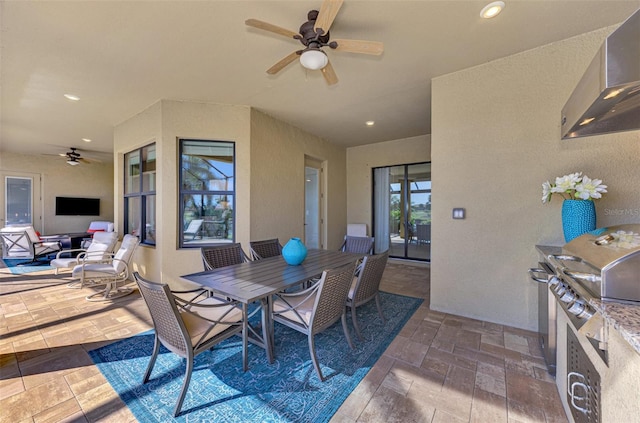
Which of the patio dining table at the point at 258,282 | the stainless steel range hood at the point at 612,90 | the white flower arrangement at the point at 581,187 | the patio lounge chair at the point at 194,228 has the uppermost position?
the stainless steel range hood at the point at 612,90

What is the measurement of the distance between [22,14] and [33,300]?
340 centimetres

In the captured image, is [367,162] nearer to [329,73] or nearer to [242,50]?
[329,73]

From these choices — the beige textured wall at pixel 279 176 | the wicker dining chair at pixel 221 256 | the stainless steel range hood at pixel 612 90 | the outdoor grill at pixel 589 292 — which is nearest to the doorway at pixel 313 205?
the beige textured wall at pixel 279 176

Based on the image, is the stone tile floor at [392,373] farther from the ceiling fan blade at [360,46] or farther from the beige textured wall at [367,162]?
the beige textured wall at [367,162]

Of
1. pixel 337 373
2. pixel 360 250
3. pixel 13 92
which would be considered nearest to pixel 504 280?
pixel 360 250

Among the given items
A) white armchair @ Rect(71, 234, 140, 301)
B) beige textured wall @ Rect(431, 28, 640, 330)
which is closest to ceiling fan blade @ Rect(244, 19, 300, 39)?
beige textured wall @ Rect(431, 28, 640, 330)

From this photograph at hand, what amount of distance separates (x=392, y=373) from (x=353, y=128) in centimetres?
403

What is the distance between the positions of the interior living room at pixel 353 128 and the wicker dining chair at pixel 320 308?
1.55 ft

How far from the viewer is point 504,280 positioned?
258 cm

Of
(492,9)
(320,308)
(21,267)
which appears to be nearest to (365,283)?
(320,308)

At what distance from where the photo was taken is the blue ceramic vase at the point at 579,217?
188cm

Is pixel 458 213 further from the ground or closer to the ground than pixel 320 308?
further from the ground

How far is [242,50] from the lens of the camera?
7.84 ft

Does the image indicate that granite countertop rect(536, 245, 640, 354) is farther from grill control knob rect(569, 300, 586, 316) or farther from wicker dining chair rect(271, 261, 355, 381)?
wicker dining chair rect(271, 261, 355, 381)
